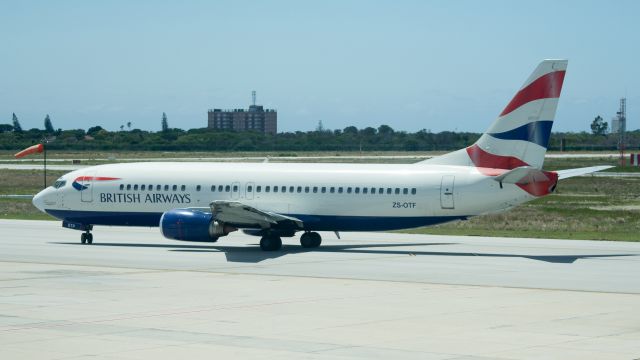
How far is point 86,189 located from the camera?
44.2 m

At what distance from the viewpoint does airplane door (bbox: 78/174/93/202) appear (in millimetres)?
44094

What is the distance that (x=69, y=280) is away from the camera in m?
30.3

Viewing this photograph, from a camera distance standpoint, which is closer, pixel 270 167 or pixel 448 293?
pixel 448 293

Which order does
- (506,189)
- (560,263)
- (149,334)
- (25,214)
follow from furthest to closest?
(25,214) < (506,189) < (560,263) < (149,334)

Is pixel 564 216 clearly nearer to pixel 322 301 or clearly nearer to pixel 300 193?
pixel 300 193

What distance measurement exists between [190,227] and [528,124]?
12.5 m

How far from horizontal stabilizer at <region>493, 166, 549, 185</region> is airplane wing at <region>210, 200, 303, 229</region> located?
8.09m

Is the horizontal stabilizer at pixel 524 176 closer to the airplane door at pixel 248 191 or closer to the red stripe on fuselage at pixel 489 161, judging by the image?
the red stripe on fuselage at pixel 489 161

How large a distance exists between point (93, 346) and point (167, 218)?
20.1m

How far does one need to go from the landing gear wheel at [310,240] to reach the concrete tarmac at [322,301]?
0.39 metres

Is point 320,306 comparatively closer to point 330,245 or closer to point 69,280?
point 69,280

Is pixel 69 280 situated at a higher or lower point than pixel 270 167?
lower

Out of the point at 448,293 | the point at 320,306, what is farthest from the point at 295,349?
the point at 448,293

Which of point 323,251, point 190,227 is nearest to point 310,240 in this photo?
point 323,251
